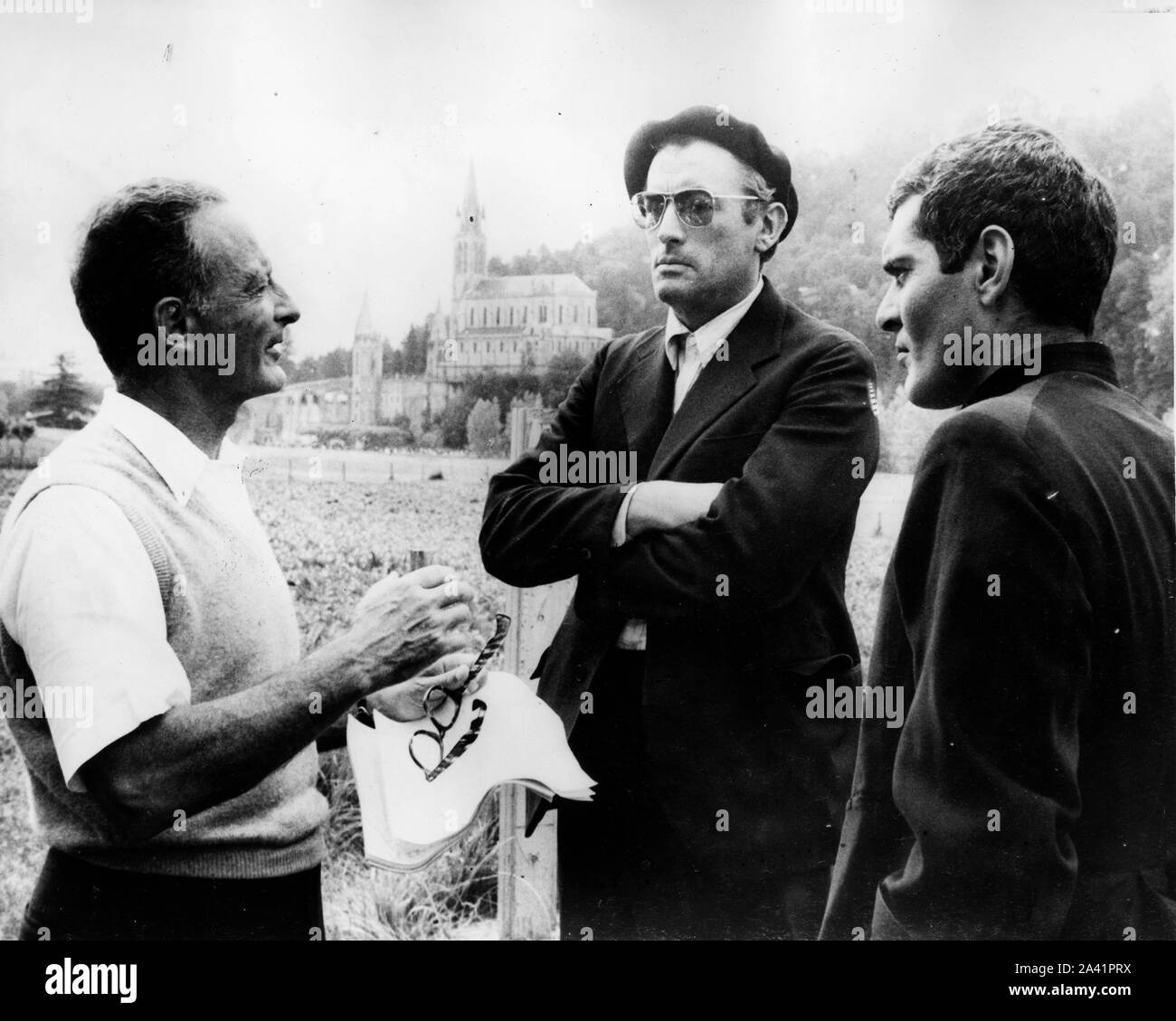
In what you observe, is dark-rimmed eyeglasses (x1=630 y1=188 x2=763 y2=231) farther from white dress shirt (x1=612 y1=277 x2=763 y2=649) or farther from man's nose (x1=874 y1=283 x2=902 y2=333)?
man's nose (x1=874 y1=283 x2=902 y2=333)

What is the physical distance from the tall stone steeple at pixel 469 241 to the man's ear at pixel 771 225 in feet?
2.71

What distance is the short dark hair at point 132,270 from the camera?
3377mm

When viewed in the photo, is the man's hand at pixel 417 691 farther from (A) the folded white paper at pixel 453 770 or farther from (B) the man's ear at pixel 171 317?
(B) the man's ear at pixel 171 317

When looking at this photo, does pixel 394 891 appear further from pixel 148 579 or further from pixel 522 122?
pixel 522 122

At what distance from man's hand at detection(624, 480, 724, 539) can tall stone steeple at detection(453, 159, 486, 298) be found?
0.86 m

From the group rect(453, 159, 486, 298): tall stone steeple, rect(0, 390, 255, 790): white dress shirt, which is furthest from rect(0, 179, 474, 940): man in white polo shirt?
rect(453, 159, 486, 298): tall stone steeple

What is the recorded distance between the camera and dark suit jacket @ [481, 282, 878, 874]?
343 centimetres

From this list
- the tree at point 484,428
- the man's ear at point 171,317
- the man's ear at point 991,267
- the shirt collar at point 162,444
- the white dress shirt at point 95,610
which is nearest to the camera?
the white dress shirt at point 95,610

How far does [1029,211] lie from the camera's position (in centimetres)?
349

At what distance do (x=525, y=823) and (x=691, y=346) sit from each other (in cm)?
149

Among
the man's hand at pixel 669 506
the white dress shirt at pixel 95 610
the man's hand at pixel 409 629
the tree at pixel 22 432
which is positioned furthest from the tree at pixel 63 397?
the man's hand at pixel 669 506

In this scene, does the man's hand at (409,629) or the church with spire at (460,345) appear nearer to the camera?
the man's hand at (409,629)

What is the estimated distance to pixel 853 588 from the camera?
352cm
